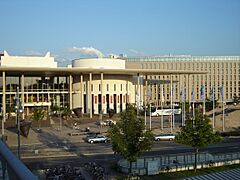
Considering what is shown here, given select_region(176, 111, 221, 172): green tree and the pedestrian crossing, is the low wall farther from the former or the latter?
the pedestrian crossing

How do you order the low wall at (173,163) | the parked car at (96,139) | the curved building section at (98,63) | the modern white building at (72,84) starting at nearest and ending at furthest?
the low wall at (173,163), the parked car at (96,139), the modern white building at (72,84), the curved building section at (98,63)

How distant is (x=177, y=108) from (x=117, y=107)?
13.3m

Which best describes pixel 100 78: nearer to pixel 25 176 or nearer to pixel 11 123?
pixel 11 123

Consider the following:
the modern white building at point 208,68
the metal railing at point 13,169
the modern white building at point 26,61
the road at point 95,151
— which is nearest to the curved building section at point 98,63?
the modern white building at point 26,61

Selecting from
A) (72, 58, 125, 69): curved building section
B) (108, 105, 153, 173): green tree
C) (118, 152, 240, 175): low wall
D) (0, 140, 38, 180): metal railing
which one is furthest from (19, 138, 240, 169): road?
(72, 58, 125, 69): curved building section

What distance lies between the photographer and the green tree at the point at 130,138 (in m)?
25.2

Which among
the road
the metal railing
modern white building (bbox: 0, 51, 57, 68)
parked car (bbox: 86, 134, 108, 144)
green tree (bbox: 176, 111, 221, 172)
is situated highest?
modern white building (bbox: 0, 51, 57, 68)

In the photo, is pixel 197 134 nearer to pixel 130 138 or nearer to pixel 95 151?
pixel 130 138

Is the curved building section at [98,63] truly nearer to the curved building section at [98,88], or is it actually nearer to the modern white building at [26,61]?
the curved building section at [98,88]

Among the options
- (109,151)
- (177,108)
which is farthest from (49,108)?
(109,151)

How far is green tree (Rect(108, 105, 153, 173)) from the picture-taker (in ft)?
82.5

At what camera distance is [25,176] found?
359 centimetres

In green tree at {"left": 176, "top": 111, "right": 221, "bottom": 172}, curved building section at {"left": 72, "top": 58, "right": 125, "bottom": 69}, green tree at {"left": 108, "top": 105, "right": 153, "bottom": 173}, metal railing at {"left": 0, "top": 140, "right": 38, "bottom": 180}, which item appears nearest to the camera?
metal railing at {"left": 0, "top": 140, "right": 38, "bottom": 180}

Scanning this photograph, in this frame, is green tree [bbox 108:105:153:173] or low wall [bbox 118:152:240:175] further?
low wall [bbox 118:152:240:175]
